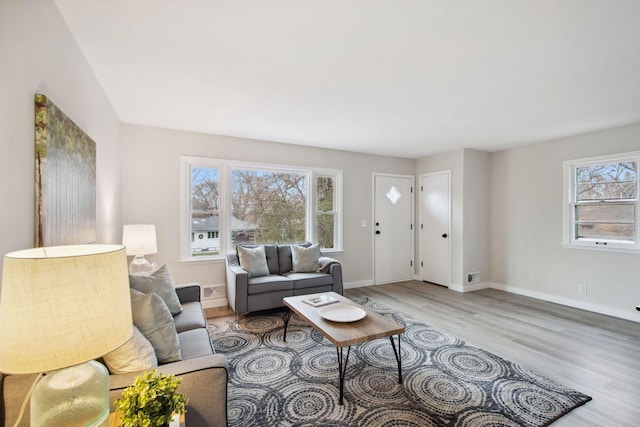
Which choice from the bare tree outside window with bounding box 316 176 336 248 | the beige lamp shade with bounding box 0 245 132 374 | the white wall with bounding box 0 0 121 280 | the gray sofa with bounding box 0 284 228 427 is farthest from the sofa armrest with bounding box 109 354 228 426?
the bare tree outside window with bounding box 316 176 336 248

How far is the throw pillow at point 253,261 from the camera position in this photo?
3.68 meters

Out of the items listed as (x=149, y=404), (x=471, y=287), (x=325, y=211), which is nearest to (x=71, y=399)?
Result: (x=149, y=404)

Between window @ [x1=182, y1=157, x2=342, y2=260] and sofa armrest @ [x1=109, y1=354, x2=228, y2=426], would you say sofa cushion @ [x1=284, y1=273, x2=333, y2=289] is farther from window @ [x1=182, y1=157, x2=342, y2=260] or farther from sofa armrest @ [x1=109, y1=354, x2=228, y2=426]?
sofa armrest @ [x1=109, y1=354, x2=228, y2=426]

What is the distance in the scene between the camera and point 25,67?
1249 mm

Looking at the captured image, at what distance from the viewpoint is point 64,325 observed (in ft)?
2.55

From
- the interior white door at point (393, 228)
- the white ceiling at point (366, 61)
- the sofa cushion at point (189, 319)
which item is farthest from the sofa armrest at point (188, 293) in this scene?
the interior white door at point (393, 228)

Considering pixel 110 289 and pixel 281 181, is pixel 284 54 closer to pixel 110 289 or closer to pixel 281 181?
pixel 110 289

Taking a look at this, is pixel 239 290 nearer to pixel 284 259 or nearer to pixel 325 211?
pixel 284 259

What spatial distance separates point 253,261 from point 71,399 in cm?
283

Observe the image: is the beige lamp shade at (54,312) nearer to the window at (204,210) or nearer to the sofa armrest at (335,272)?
the sofa armrest at (335,272)

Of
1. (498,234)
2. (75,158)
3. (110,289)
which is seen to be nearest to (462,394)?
(110,289)

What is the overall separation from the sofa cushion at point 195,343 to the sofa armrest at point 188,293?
2.36 ft

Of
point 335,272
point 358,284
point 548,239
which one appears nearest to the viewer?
point 335,272

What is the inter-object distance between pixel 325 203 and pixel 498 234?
296cm
